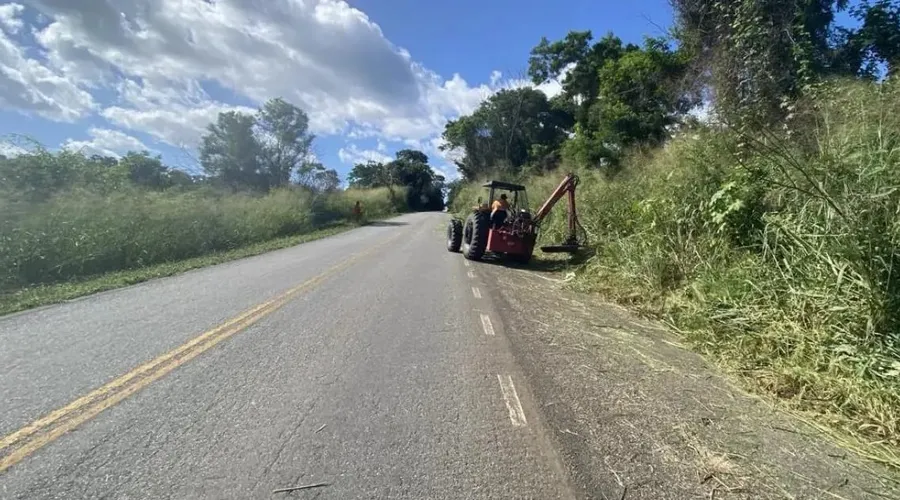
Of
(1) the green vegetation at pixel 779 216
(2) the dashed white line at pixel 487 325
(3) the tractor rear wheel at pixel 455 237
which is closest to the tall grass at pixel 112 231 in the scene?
(3) the tractor rear wheel at pixel 455 237

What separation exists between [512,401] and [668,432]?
1.21 meters

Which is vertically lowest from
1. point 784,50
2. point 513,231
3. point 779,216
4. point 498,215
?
point 513,231

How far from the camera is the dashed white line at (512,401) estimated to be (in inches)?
146

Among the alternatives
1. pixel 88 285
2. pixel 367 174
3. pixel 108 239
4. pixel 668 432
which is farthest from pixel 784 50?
pixel 367 174

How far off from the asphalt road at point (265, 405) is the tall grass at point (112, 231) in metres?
4.06

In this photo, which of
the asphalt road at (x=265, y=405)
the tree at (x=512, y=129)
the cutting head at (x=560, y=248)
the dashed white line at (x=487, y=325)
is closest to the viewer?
the asphalt road at (x=265, y=405)

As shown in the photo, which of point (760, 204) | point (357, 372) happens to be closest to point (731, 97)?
point (760, 204)

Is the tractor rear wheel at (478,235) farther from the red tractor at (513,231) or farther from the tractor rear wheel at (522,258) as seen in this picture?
the tractor rear wheel at (522,258)

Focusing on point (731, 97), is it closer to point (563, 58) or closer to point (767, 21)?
point (767, 21)

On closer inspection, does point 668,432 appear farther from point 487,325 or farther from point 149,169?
point 149,169

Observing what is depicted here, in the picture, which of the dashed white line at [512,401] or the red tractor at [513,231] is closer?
the dashed white line at [512,401]

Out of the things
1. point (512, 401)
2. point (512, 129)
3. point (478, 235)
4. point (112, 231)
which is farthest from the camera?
point (512, 129)

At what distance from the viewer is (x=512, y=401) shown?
4047mm

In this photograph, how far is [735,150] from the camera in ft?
26.8
